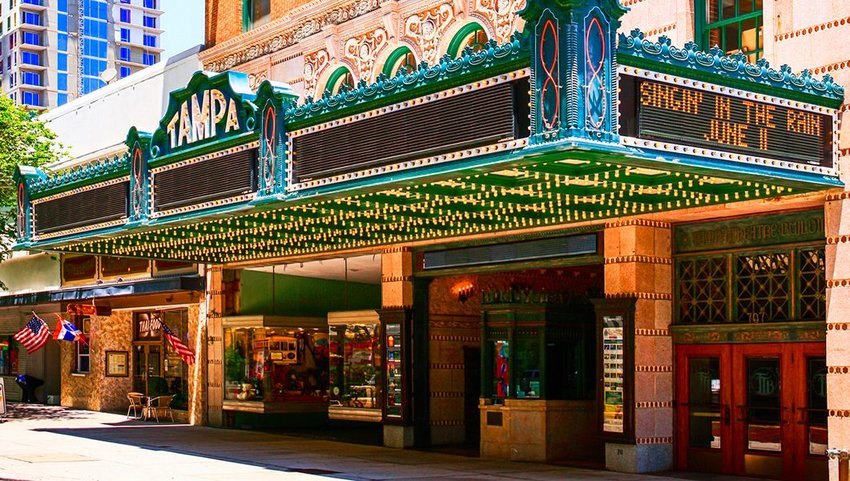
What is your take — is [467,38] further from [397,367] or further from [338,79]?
[397,367]

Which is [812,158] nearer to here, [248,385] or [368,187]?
[368,187]

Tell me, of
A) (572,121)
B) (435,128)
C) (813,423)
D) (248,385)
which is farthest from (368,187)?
(248,385)

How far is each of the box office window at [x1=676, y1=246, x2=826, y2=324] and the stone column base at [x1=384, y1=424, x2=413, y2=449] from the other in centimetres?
614

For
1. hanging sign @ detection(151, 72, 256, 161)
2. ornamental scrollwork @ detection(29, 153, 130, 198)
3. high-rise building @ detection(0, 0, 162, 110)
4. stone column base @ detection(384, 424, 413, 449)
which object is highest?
high-rise building @ detection(0, 0, 162, 110)

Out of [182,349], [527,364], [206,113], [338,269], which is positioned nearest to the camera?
[206,113]

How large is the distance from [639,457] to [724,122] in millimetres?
6014

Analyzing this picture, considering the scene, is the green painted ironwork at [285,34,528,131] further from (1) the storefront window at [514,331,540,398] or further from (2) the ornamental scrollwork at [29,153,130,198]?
(1) the storefront window at [514,331,540,398]

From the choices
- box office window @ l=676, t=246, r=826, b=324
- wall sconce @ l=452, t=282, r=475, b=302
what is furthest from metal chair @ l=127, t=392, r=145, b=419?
box office window @ l=676, t=246, r=826, b=324

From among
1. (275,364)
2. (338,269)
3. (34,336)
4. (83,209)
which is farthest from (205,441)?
(34,336)

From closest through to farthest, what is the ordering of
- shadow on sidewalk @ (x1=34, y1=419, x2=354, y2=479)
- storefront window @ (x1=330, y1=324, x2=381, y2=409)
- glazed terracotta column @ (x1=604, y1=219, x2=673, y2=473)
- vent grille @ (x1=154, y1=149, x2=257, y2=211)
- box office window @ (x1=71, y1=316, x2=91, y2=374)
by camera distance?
1. glazed terracotta column @ (x1=604, y1=219, x2=673, y2=473)
2. vent grille @ (x1=154, y1=149, x2=257, y2=211)
3. shadow on sidewalk @ (x1=34, y1=419, x2=354, y2=479)
4. storefront window @ (x1=330, y1=324, x2=381, y2=409)
5. box office window @ (x1=71, y1=316, x2=91, y2=374)

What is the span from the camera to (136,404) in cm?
3120

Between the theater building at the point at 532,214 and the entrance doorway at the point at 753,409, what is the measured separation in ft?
0.13

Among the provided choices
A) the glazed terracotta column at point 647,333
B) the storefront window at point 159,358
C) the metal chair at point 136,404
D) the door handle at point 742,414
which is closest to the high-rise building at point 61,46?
the storefront window at point 159,358

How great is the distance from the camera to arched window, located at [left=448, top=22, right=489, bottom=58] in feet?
66.4
